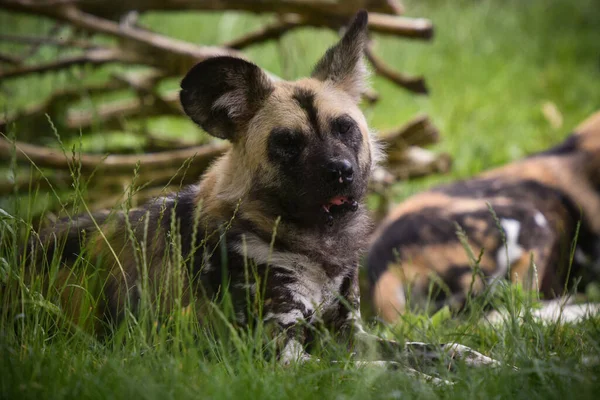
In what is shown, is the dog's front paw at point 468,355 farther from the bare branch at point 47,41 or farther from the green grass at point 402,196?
the bare branch at point 47,41

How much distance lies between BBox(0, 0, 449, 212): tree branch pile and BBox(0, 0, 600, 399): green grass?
0.82 feet

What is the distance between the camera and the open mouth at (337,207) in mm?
2783

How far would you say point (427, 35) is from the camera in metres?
4.86

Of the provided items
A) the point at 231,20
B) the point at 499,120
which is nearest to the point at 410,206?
the point at 499,120

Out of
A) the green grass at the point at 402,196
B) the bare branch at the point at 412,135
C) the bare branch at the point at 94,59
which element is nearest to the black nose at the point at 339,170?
the green grass at the point at 402,196

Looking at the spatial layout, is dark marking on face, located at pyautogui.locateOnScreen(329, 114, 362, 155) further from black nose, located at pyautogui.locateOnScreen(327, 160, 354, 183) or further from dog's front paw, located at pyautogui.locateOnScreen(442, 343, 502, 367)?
dog's front paw, located at pyautogui.locateOnScreen(442, 343, 502, 367)

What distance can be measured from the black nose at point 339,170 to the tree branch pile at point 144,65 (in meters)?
1.40

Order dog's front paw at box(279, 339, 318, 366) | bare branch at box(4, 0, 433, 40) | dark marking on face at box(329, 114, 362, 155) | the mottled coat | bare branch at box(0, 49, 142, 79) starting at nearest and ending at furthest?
dog's front paw at box(279, 339, 318, 366) < the mottled coat < dark marking on face at box(329, 114, 362, 155) < bare branch at box(4, 0, 433, 40) < bare branch at box(0, 49, 142, 79)

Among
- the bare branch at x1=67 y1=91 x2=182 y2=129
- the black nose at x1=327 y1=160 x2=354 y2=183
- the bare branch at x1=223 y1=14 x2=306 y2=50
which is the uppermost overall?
the bare branch at x1=223 y1=14 x2=306 y2=50

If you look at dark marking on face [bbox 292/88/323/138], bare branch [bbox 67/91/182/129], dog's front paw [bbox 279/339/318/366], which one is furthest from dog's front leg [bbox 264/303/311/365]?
bare branch [bbox 67/91/182/129]

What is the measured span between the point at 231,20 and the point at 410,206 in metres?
6.25

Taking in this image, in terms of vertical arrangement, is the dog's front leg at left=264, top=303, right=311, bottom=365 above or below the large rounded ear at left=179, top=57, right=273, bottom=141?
below

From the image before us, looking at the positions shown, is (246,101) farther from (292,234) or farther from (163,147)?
(163,147)

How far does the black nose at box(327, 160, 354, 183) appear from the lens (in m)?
2.67
